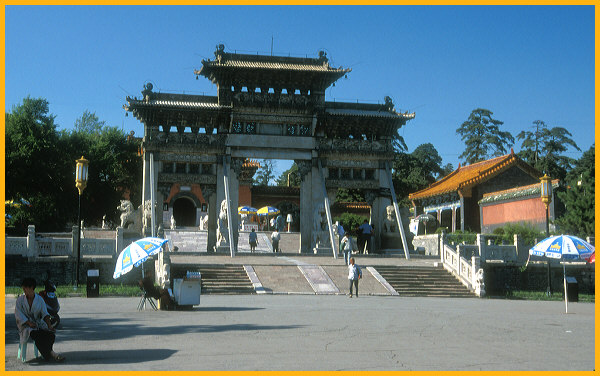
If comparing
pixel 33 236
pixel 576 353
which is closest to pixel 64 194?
pixel 33 236

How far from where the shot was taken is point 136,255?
15.5 meters

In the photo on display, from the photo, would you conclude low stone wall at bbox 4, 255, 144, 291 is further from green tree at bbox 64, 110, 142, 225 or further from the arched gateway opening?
the arched gateway opening

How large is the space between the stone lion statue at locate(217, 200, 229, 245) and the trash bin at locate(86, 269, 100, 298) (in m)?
11.4

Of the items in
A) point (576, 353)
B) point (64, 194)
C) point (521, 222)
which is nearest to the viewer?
point (576, 353)

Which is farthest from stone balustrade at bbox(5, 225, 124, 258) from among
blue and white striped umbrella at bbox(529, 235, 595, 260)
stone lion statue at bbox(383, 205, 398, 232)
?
blue and white striped umbrella at bbox(529, 235, 595, 260)

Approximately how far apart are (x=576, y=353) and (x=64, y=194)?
35.3 meters

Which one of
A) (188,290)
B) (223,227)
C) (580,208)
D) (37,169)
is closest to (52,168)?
(37,169)

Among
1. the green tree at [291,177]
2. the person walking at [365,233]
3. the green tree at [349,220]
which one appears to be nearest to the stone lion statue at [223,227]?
the person walking at [365,233]

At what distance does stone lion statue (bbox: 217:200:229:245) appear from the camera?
31594mm

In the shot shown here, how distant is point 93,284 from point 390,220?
57.1ft

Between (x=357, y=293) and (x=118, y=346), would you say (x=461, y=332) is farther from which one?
(x=357, y=293)

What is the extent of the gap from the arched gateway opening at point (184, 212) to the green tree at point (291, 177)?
13.8 meters

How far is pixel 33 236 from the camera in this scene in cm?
2428

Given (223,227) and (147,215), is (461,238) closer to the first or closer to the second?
(223,227)
